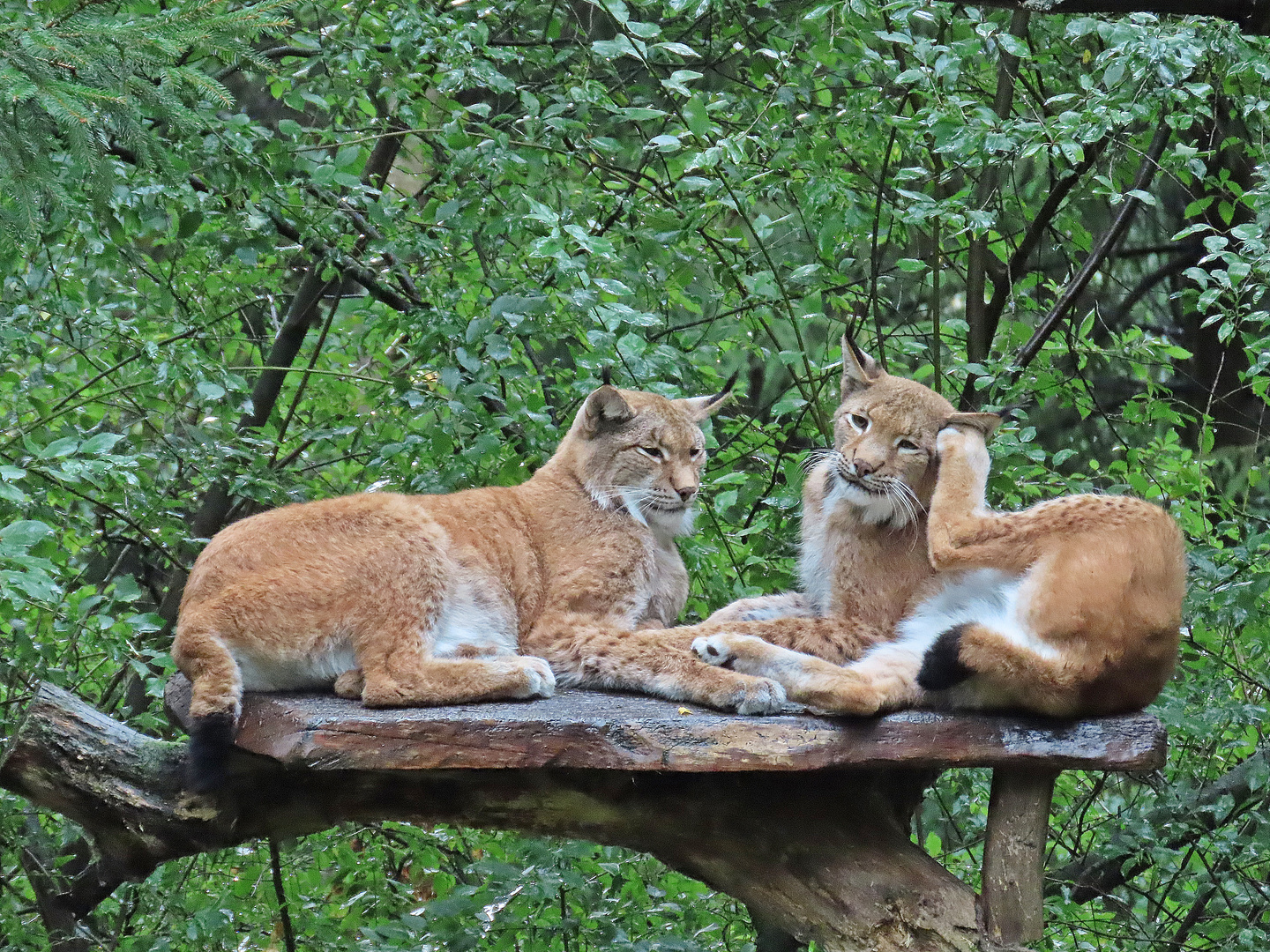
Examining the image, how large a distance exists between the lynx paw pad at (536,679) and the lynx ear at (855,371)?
1713 millimetres

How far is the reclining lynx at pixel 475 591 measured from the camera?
4.27 m

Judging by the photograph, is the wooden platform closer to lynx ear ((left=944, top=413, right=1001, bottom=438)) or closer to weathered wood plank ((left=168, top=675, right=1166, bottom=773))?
weathered wood plank ((left=168, top=675, right=1166, bottom=773))

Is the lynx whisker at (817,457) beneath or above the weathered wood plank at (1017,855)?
above

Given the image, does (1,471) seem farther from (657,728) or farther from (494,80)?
(494,80)

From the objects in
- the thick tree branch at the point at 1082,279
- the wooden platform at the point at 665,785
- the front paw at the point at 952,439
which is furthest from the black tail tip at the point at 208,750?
Result: the thick tree branch at the point at 1082,279

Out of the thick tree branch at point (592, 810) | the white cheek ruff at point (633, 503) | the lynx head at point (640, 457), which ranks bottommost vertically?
the thick tree branch at point (592, 810)

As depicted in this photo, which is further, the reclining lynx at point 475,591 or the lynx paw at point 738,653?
the lynx paw at point 738,653

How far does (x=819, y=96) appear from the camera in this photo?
786 centimetres

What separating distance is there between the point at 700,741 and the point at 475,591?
1.37 metres

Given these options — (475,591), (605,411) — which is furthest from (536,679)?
(605,411)

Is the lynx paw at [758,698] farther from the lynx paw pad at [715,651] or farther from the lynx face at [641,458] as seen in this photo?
the lynx face at [641,458]

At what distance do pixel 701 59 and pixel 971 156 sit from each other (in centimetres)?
268

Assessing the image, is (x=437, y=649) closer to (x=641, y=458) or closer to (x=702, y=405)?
(x=641, y=458)

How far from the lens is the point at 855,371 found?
→ 5.20 meters
